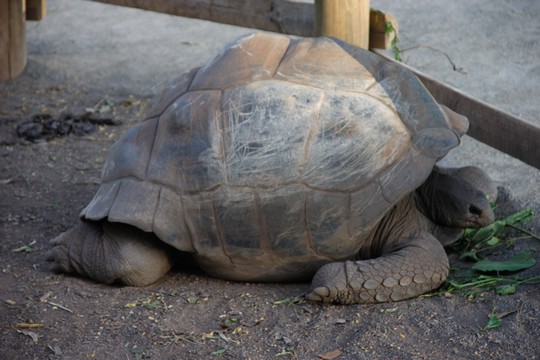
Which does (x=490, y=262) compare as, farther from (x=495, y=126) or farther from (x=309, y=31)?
(x=309, y=31)

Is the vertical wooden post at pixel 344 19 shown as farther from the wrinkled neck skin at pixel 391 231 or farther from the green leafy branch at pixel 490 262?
the green leafy branch at pixel 490 262

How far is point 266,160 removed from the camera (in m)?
3.66

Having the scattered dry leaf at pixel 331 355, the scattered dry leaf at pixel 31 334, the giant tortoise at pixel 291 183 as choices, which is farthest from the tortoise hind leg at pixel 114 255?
the scattered dry leaf at pixel 331 355

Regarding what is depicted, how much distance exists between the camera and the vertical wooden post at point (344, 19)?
449cm

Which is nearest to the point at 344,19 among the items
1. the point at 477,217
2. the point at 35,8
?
the point at 477,217

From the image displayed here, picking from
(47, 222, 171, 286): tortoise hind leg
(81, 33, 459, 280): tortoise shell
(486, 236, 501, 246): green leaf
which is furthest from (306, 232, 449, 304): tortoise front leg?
(47, 222, 171, 286): tortoise hind leg

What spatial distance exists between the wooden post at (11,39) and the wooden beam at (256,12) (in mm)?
1057

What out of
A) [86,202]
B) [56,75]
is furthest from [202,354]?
[56,75]

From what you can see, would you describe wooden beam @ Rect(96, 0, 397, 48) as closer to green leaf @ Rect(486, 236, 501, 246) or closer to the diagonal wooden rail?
the diagonal wooden rail

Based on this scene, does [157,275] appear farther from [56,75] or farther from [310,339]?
[56,75]

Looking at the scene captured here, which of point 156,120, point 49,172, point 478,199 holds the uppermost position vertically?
point 156,120

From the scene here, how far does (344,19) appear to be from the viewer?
14.8ft

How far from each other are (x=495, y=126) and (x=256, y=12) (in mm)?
1798

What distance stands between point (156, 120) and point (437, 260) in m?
1.42
